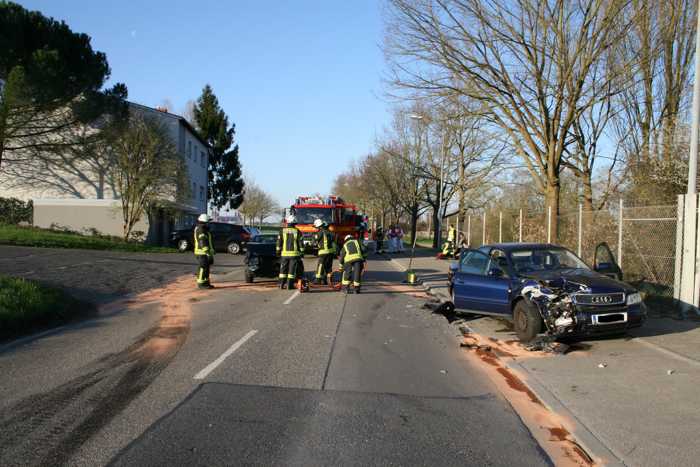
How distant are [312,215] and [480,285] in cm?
1674

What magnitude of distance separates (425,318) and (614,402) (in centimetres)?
575

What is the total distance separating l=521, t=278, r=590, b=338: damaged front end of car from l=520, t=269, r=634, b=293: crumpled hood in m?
0.12

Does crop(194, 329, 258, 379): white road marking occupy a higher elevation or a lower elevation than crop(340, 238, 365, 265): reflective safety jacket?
lower

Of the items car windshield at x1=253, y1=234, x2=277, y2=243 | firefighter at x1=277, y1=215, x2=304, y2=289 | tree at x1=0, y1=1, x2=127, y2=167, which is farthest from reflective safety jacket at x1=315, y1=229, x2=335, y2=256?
tree at x1=0, y1=1, x2=127, y2=167

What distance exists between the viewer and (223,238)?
1227 inches

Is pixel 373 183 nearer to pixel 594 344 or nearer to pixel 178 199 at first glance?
pixel 178 199

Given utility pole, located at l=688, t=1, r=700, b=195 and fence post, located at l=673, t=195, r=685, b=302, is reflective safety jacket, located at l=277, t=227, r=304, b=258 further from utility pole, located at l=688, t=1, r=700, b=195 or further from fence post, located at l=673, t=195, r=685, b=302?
utility pole, located at l=688, t=1, r=700, b=195

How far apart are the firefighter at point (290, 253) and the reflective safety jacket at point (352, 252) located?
3.98 ft

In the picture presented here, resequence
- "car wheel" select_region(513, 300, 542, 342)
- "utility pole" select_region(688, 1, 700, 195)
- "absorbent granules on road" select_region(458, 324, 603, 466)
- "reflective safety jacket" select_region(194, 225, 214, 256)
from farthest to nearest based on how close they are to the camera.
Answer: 1. "reflective safety jacket" select_region(194, 225, 214, 256)
2. "utility pole" select_region(688, 1, 700, 195)
3. "car wheel" select_region(513, 300, 542, 342)
4. "absorbent granules on road" select_region(458, 324, 603, 466)

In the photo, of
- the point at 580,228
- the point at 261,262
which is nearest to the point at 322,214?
the point at 261,262

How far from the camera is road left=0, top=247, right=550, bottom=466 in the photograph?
14.5 ft

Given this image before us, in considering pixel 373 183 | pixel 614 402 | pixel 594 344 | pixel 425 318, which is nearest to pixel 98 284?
pixel 425 318

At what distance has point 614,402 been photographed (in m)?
5.75

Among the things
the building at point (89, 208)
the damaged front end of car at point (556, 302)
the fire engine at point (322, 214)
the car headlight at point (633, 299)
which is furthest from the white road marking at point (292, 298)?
the building at point (89, 208)
